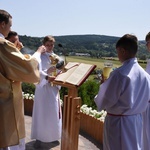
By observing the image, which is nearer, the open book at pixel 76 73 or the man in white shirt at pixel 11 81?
the man in white shirt at pixel 11 81

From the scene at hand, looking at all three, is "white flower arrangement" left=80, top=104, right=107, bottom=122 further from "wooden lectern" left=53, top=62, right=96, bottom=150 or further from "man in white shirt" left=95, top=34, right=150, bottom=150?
"man in white shirt" left=95, top=34, right=150, bottom=150

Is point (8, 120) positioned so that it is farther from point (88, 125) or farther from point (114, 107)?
point (88, 125)

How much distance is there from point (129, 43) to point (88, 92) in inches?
205

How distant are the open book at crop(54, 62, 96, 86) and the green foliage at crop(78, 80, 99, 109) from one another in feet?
13.2

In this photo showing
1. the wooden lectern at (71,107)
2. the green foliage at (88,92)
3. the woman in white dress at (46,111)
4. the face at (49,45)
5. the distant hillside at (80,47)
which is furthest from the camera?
the green foliage at (88,92)

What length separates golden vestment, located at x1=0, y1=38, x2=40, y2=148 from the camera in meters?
3.26

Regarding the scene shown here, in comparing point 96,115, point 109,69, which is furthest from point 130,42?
point 96,115

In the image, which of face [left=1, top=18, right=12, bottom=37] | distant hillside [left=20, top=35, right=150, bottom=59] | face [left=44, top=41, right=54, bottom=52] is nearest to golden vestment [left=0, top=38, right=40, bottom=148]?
face [left=1, top=18, right=12, bottom=37]

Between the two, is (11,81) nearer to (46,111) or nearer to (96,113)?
(46,111)

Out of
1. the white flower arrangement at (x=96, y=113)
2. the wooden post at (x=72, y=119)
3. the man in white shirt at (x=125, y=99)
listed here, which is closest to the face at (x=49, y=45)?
the wooden post at (x=72, y=119)

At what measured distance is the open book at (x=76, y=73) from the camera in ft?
13.0

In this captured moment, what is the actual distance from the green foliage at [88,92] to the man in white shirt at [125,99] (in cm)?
456

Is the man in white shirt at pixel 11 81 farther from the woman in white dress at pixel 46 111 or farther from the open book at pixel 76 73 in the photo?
the woman in white dress at pixel 46 111

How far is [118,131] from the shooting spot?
3748mm
